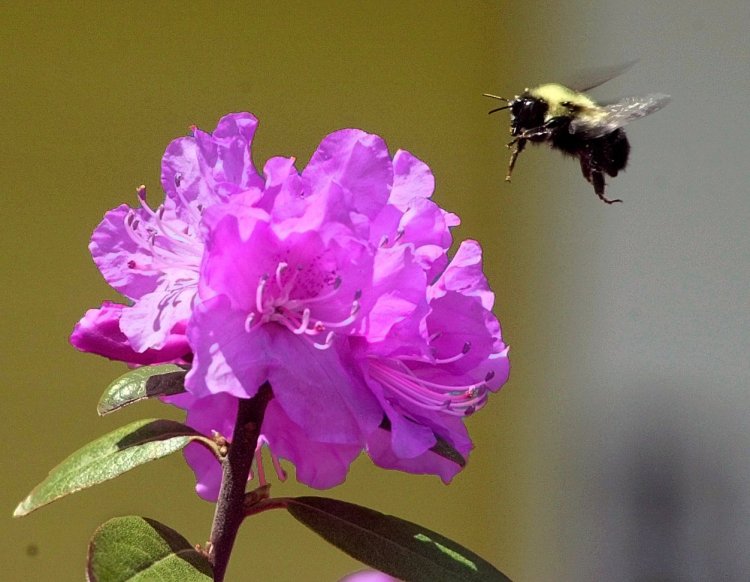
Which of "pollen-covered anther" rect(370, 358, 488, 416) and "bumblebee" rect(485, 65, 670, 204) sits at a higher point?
"bumblebee" rect(485, 65, 670, 204)

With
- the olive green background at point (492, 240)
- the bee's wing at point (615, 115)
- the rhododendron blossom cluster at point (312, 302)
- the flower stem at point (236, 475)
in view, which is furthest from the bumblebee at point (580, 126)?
the olive green background at point (492, 240)

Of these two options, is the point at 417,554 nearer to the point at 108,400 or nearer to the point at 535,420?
the point at 108,400

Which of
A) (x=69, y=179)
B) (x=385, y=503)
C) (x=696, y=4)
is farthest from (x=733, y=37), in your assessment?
(x=69, y=179)

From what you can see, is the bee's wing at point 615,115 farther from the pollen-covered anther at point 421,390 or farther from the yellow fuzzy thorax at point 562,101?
the pollen-covered anther at point 421,390

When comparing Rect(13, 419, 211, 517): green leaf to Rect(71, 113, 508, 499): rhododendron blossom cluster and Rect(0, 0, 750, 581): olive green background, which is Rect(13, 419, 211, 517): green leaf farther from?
Rect(0, 0, 750, 581): olive green background

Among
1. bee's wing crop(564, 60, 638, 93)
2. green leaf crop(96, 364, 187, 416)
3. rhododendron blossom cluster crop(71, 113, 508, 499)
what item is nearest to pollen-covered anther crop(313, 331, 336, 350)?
rhododendron blossom cluster crop(71, 113, 508, 499)

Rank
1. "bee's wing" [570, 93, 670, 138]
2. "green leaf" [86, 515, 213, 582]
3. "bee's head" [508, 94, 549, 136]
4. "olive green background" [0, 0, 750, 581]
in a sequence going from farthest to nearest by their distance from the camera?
"olive green background" [0, 0, 750, 581] → "bee's head" [508, 94, 549, 136] → "bee's wing" [570, 93, 670, 138] → "green leaf" [86, 515, 213, 582]
